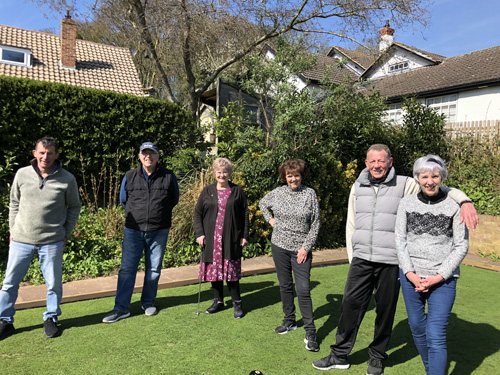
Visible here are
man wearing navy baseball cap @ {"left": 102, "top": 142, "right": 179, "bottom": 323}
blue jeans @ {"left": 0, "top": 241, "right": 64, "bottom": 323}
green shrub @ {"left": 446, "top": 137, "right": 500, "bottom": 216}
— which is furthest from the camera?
green shrub @ {"left": 446, "top": 137, "right": 500, "bottom": 216}

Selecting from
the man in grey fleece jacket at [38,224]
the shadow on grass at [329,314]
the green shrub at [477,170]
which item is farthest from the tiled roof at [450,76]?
the man in grey fleece jacket at [38,224]

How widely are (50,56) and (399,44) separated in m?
17.5

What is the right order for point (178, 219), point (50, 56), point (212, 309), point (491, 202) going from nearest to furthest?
point (212, 309) → point (178, 219) → point (491, 202) → point (50, 56)

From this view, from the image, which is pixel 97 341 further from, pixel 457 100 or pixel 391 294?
pixel 457 100

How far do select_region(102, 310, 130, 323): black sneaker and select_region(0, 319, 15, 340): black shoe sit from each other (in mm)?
835

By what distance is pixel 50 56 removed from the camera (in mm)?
→ 16500

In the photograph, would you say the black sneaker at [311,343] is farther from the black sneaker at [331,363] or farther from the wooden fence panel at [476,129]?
the wooden fence panel at [476,129]

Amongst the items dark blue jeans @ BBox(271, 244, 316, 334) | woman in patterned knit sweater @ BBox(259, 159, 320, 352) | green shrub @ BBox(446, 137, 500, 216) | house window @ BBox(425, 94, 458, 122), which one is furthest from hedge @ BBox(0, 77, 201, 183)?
house window @ BBox(425, 94, 458, 122)

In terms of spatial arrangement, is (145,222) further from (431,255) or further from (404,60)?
(404,60)

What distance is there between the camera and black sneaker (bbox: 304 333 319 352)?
3.47 metres

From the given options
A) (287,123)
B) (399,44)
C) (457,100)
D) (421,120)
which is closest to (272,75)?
(287,123)

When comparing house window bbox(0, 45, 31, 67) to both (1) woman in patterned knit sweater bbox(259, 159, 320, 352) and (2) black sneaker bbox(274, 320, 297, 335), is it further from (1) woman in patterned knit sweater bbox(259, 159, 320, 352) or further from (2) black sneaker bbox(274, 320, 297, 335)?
(2) black sneaker bbox(274, 320, 297, 335)

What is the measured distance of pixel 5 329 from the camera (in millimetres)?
3551

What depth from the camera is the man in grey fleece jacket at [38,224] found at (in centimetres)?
356
